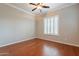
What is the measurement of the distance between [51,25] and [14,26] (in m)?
0.73

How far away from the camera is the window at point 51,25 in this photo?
1.43 m

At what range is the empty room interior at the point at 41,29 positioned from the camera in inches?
55.9

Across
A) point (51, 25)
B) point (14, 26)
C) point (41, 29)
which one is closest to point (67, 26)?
point (51, 25)

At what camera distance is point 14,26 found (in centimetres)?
151

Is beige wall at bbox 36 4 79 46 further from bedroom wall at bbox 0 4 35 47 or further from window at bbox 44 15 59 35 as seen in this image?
bedroom wall at bbox 0 4 35 47

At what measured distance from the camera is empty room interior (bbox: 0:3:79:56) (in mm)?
A: 1419

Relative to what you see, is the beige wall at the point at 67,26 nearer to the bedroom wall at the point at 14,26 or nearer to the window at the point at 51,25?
the window at the point at 51,25

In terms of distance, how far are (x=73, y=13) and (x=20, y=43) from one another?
1256 mm

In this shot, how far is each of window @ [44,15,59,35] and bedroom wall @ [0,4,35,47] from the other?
0.30 metres

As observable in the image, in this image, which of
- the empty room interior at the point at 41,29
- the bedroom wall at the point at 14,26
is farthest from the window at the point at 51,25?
the bedroom wall at the point at 14,26

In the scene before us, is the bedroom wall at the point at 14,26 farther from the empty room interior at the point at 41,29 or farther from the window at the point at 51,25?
the window at the point at 51,25

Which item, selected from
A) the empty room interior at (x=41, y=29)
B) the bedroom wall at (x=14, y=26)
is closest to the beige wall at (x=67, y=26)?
the empty room interior at (x=41, y=29)

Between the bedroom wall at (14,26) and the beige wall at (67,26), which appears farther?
the beige wall at (67,26)

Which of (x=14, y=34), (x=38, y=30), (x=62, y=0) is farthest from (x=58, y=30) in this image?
(x=14, y=34)
